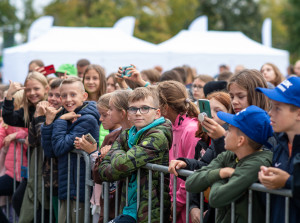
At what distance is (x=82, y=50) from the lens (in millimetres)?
14734

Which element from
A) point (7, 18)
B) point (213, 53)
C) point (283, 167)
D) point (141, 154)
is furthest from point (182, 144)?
point (7, 18)

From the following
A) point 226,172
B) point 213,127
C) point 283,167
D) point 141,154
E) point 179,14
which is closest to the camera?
point 283,167

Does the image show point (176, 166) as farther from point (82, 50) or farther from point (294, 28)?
point (294, 28)

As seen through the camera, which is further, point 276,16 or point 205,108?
point 276,16

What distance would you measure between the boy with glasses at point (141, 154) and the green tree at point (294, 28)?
4281 cm

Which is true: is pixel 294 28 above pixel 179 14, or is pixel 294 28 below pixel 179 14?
below

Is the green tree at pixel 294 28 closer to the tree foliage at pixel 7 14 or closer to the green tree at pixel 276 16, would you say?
the green tree at pixel 276 16

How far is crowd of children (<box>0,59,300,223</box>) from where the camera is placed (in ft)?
11.0

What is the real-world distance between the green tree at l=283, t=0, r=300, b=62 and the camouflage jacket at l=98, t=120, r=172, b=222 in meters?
42.9

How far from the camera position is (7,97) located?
6.82 meters

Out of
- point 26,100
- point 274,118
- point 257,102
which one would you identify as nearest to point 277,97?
point 274,118

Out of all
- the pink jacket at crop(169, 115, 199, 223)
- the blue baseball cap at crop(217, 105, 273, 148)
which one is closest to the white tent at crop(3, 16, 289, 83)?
the pink jacket at crop(169, 115, 199, 223)

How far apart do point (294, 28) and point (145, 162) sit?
147 feet

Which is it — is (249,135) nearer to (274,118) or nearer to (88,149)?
(274,118)
